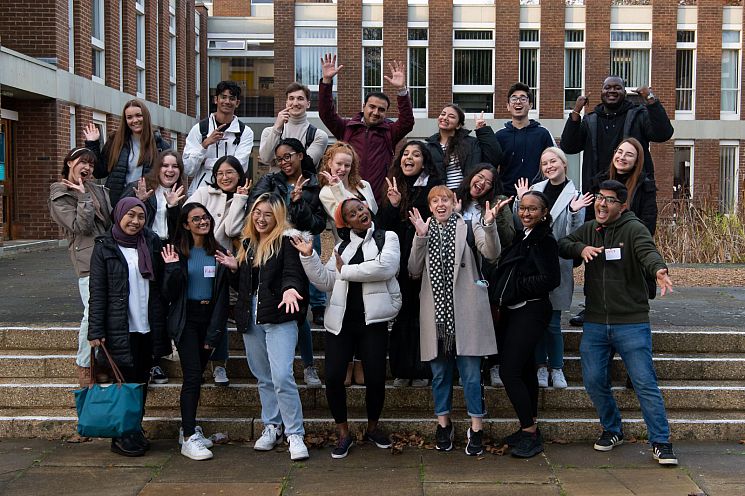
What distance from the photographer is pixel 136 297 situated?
616cm

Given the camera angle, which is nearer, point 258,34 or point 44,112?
point 44,112

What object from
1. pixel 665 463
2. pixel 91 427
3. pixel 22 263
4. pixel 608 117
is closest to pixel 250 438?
pixel 91 427

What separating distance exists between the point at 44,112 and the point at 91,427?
1290 centimetres

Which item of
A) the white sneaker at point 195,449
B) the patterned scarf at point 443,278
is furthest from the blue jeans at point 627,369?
the white sneaker at point 195,449

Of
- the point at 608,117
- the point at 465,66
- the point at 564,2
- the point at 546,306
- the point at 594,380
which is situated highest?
the point at 564,2

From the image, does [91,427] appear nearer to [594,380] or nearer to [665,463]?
[594,380]

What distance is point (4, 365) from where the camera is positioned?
728cm

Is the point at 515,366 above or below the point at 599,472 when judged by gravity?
above

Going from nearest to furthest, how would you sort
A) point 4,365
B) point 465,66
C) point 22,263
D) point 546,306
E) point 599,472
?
point 599,472 → point 546,306 → point 4,365 → point 22,263 → point 465,66

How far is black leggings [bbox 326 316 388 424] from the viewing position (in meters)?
6.10

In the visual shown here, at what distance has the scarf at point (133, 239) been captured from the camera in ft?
20.1

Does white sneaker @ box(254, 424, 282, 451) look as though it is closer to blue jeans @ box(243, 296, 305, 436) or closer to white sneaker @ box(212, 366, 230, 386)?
blue jeans @ box(243, 296, 305, 436)

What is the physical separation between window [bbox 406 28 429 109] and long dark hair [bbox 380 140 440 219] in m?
25.5

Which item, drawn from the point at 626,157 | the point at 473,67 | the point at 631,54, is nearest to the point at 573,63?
the point at 631,54
